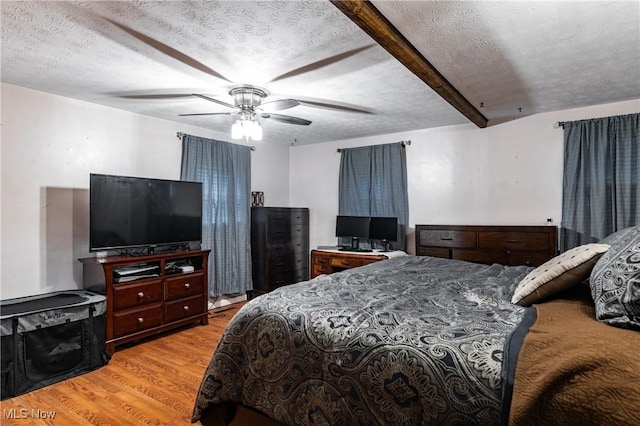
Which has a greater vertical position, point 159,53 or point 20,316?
point 159,53

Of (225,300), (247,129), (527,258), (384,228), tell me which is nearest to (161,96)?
(247,129)

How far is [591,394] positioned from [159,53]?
9.07 feet

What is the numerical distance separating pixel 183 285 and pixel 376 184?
276 cm

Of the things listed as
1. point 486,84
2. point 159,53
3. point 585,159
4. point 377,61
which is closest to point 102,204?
point 159,53

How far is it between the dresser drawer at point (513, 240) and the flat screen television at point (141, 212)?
320 cm

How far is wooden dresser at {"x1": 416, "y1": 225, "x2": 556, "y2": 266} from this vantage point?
144 inches

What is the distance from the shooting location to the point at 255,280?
16.4 feet

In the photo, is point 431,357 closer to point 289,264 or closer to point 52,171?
point 52,171

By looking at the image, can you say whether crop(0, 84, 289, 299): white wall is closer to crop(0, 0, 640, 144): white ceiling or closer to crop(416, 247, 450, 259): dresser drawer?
crop(0, 0, 640, 144): white ceiling

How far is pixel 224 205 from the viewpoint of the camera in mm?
4609

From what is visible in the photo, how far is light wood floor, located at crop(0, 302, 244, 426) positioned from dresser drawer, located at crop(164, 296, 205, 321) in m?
0.36

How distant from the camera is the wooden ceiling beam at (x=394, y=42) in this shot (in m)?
1.69

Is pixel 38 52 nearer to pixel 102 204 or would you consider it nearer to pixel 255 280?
pixel 102 204

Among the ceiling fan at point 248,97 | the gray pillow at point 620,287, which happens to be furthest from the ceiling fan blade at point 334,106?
the gray pillow at point 620,287
